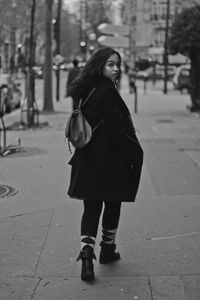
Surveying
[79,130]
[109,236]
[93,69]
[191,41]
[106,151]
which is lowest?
[109,236]

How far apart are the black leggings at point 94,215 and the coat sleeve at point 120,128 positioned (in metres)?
0.41

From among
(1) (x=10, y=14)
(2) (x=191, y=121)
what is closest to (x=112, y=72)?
(2) (x=191, y=121)

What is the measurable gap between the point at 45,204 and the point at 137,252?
7.48 feet

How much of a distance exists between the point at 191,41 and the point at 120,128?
1616 cm

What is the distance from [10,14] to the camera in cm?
5938

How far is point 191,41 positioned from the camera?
66.9 ft

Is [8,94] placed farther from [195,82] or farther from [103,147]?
[103,147]

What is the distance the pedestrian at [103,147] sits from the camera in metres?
4.79

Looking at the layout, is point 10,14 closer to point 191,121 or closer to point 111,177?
point 191,121

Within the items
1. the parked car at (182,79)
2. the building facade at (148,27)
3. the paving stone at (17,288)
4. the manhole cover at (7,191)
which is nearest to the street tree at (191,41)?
the manhole cover at (7,191)

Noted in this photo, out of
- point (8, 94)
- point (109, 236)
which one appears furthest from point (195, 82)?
point (109, 236)

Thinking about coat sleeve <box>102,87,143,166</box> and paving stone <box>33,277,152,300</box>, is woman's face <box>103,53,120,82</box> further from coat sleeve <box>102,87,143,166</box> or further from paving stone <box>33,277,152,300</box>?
paving stone <box>33,277,152,300</box>

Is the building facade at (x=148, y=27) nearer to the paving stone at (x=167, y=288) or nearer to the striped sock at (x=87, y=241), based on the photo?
the striped sock at (x=87, y=241)

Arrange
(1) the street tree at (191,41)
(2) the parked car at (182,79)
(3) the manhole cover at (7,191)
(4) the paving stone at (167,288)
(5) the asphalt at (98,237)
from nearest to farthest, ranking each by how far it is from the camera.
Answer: (4) the paving stone at (167,288)
(5) the asphalt at (98,237)
(3) the manhole cover at (7,191)
(1) the street tree at (191,41)
(2) the parked car at (182,79)
